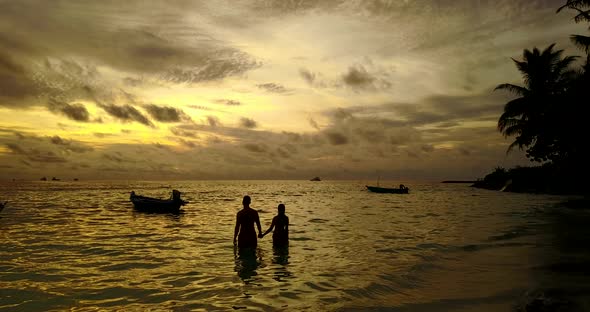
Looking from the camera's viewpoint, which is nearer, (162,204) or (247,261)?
(247,261)

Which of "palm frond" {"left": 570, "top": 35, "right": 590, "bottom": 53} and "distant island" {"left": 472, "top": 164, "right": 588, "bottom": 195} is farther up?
"palm frond" {"left": 570, "top": 35, "right": 590, "bottom": 53}

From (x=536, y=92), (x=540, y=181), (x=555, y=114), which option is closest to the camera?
(x=555, y=114)

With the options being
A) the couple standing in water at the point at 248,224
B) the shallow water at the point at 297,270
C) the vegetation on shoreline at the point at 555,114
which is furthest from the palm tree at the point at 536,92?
the couple standing in water at the point at 248,224

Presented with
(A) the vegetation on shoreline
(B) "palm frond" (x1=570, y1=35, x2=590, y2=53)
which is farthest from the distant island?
(B) "palm frond" (x1=570, y1=35, x2=590, y2=53)

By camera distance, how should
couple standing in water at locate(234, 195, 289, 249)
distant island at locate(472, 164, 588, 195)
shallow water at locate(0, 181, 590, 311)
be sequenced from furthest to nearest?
1. distant island at locate(472, 164, 588, 195)
2. couple standing in water at locate(234, 195, 289, 249)
3. shallow water at locate(0, 181, 590, 311)

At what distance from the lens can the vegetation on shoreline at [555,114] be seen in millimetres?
29156

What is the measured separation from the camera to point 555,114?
3197 centimetres

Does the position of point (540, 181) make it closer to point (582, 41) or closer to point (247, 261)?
point (582, 41)

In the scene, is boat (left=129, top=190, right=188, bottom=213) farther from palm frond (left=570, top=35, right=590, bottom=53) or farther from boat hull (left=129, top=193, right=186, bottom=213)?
palm frond (left=570, top=35, right=590, bottom=53)

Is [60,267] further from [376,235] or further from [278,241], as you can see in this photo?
[376,235]

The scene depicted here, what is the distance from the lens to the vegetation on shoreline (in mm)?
29156

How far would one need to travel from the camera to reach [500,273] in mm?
12148

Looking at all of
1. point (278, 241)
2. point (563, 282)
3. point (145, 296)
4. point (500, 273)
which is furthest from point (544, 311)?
point (278, 241)

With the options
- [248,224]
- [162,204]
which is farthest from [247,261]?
[162,204]
